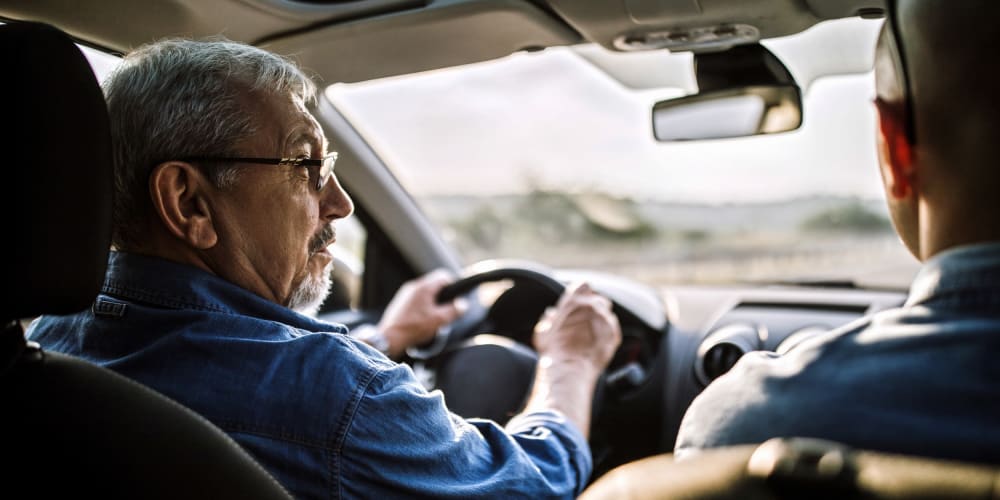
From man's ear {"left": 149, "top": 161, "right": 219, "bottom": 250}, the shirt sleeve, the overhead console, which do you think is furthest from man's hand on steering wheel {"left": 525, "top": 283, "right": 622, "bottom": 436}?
man's ear {"left": 149, "top": 161, "right": 219, "bottom": 250}

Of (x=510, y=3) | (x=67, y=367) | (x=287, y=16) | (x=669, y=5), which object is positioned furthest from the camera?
(x=287, y=16)

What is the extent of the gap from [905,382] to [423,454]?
97 centimetres

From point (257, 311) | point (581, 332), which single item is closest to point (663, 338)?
point (581, 332)

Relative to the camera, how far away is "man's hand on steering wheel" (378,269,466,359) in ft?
11.1

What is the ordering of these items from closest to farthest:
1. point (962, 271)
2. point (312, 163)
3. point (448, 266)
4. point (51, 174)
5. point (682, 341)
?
1. point (962, 271)
2. point (51, 174)
3. point (312, 163)
4. point (682, 341)
5. point (448, 266)

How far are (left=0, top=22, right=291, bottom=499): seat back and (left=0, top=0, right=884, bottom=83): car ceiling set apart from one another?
3.45 ft

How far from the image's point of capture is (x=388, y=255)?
418cm

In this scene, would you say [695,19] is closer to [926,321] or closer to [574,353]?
[574,353]

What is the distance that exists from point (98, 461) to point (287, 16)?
1736mm

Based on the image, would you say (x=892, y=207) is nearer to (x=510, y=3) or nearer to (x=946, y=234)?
(x=946, y=234)

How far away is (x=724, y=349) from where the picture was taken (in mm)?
2895

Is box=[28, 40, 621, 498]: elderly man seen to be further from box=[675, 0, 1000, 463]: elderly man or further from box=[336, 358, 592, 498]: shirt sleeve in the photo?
box=[675, 0, 1000, 463]: elderly man

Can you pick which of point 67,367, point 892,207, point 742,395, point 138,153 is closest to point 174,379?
point 67,367

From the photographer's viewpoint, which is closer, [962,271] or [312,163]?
[962,271]
